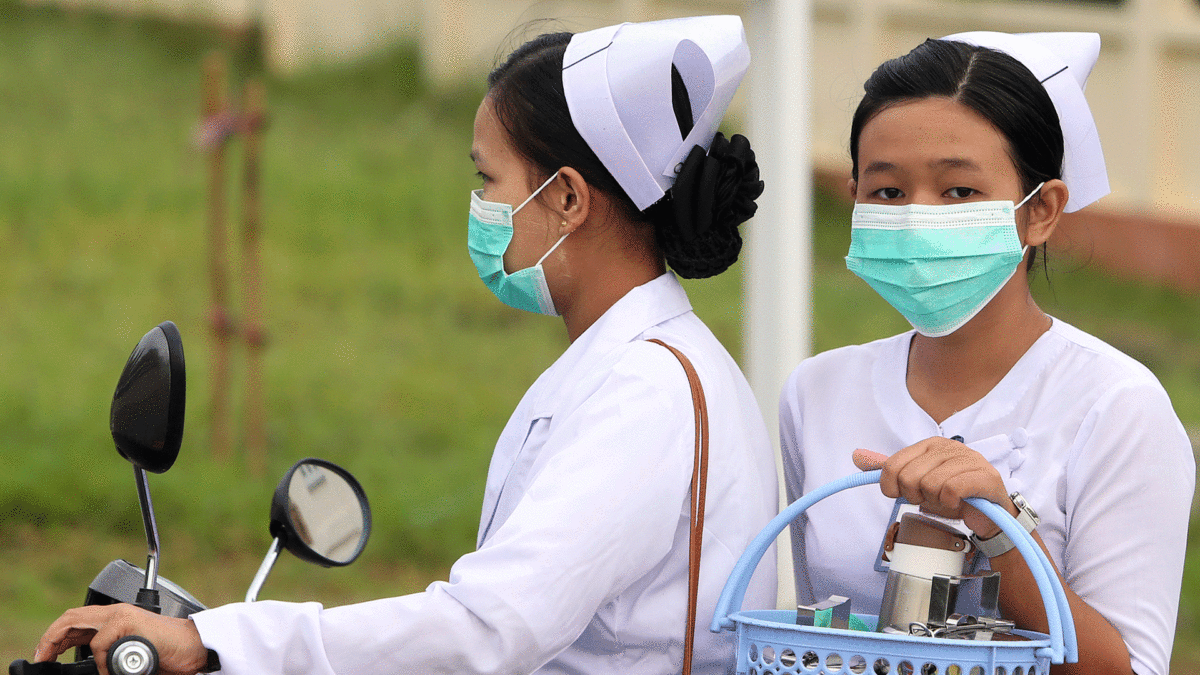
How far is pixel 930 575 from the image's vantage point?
1792 millimetres

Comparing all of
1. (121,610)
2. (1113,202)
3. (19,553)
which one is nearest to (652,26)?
(121,610)

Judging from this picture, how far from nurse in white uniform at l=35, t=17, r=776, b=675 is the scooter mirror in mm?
214

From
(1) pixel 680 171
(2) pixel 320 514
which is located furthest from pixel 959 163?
(2) pixel 320 514

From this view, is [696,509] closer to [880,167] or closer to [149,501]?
[880,167]

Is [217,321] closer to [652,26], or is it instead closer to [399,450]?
[399,450]

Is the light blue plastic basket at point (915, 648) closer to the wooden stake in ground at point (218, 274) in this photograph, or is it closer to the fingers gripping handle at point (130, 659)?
the fingers gripping handle at point (130, 659)

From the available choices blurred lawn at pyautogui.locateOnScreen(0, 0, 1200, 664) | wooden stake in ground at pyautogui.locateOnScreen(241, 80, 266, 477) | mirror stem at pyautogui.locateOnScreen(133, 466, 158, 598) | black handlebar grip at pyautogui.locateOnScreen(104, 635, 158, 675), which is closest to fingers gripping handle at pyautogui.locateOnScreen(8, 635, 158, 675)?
black handlebar grip at pyautogui.locateOnScreen(104, 635, 158, 675)

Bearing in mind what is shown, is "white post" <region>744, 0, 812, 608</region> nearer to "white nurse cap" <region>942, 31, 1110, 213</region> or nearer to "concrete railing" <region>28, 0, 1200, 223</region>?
"white nurse cap" <region>942, 31, 1110, 213</region>

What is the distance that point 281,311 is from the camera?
30.6 feet

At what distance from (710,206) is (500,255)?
37cm

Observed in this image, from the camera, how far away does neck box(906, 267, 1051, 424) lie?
84.2 inches

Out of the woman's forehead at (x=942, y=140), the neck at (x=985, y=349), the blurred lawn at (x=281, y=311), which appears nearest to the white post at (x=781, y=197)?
the neck at (x=985, y=349)

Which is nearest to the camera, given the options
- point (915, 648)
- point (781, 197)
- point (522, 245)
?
point (915, 648)

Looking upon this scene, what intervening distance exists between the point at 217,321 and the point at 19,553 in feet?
4.79
